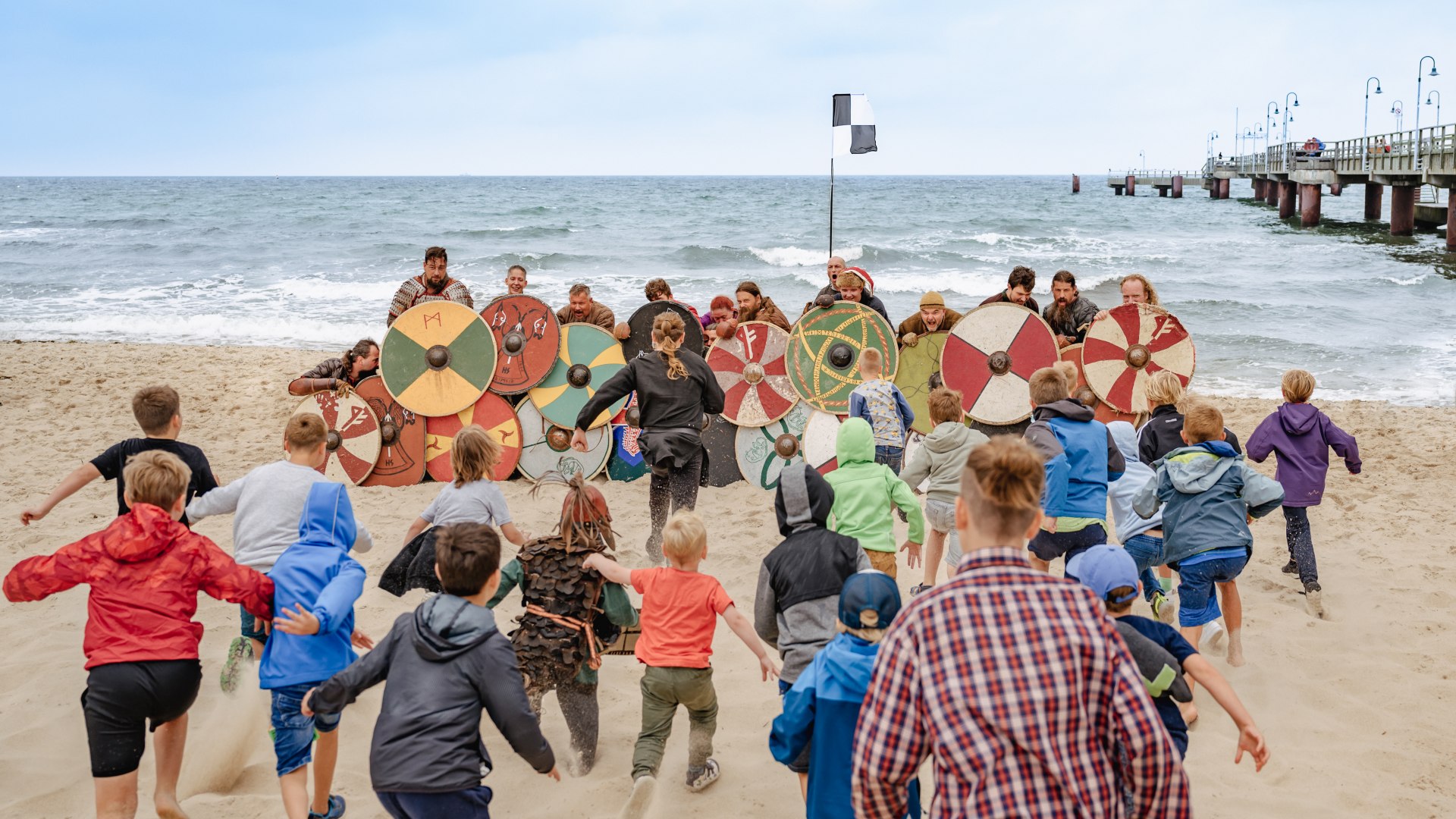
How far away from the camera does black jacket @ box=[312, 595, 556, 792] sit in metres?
2.67

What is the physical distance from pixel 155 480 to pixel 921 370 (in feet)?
17.7

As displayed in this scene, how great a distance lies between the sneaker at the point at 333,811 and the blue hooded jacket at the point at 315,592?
1.86ft

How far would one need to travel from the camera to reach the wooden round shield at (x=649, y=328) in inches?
302

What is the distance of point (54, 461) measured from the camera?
825 cm

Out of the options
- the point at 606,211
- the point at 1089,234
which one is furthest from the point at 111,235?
the point at 1089,234

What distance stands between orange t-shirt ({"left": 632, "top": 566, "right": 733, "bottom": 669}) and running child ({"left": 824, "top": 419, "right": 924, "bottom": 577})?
2.60 feet

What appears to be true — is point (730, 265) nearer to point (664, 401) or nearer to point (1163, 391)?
point (664, 401)

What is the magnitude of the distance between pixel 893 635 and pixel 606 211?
51.6m

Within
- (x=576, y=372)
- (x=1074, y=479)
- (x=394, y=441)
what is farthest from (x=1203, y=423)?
(x=394, y=441)

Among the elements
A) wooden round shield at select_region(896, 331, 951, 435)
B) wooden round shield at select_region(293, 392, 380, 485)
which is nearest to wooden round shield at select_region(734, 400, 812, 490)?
wooden round shield at select_region(896, 331, 951, 435)

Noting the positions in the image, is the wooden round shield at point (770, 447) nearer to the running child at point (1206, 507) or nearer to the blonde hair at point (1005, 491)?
the running child at point (1206, 507)

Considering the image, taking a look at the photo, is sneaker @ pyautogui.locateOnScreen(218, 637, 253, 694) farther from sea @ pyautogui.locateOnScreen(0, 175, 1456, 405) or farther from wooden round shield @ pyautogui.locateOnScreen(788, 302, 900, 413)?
sea @ pyautogui.locateOnScreen(0, 175, 1456, 405)

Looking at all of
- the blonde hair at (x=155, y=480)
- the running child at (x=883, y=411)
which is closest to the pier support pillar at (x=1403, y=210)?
the running child at (x=883, y=411)

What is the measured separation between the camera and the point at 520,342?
7688 millimetres
